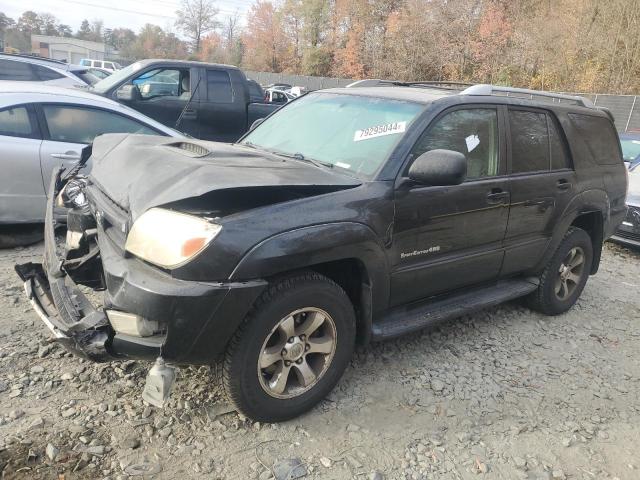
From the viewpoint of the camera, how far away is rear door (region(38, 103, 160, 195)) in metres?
4.87

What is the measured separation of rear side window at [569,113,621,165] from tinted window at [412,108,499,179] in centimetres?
118

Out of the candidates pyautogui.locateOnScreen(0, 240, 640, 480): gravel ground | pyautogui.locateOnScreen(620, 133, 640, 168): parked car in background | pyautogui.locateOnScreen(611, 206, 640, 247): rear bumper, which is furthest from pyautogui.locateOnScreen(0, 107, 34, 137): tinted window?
pyautogui.locateOnScreen(620, 133, 640, 168): parked car in background

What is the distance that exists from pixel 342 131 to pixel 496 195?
117 cm

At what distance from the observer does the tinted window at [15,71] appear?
34.5ft

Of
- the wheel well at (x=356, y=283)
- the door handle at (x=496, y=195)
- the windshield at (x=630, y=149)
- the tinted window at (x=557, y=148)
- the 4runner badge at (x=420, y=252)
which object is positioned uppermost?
the tinted window at (x=557, y=148)

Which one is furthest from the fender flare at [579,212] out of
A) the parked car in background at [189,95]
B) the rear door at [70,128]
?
the parked car in background at [189,95]

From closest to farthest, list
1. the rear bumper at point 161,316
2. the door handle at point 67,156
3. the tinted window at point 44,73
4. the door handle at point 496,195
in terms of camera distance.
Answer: the rear bumper at point 161,316 → the door handle at point 496,195 → the door handle at point 67,156 → the tinted window at point 44,73

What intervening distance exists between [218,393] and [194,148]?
4.79 feet

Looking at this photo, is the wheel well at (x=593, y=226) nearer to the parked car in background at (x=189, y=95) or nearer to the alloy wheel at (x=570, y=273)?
the alloy wheel at (x=570, y=273)

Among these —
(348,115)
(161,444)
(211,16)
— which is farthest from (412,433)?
(211,16)

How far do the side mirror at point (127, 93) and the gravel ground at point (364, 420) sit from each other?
14.2 ft

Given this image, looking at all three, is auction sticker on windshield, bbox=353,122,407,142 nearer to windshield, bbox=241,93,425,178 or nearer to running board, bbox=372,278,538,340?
windshield, bbox=241,93,425,178

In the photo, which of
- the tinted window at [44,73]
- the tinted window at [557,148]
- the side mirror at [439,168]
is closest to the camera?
the side mirror at [439,168]

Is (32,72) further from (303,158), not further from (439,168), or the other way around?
(439,168)
